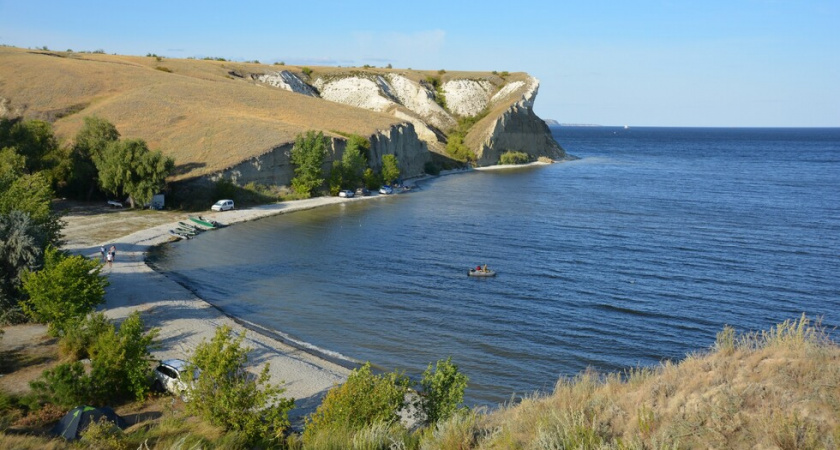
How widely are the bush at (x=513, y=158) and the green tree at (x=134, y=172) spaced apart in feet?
276

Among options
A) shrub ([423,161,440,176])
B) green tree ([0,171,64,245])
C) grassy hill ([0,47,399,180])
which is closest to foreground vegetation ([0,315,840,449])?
green tree ([0,171,64,245])

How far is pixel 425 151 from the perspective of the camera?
109500 millimetres

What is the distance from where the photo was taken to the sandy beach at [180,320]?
2467 centimetres

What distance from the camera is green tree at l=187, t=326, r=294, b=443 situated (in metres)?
16.8

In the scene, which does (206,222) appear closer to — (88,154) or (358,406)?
(88,154)

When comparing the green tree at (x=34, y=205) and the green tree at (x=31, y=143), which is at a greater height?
the green tree at (x=31, y=143)

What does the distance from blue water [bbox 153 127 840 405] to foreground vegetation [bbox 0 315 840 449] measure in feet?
30.1

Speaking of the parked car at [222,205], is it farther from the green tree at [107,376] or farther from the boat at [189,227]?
the green tree at [107,376]

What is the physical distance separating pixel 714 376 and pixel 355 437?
810 centimetres

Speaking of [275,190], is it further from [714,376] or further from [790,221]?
[714,376]

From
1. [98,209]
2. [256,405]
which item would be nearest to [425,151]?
[98,209]

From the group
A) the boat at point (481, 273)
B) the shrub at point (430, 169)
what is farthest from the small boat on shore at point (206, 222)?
the shrub at point (430, 169)

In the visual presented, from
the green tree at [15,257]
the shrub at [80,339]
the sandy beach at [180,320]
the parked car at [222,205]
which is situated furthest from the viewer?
the parked car at [222,205]

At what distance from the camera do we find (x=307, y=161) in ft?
243
